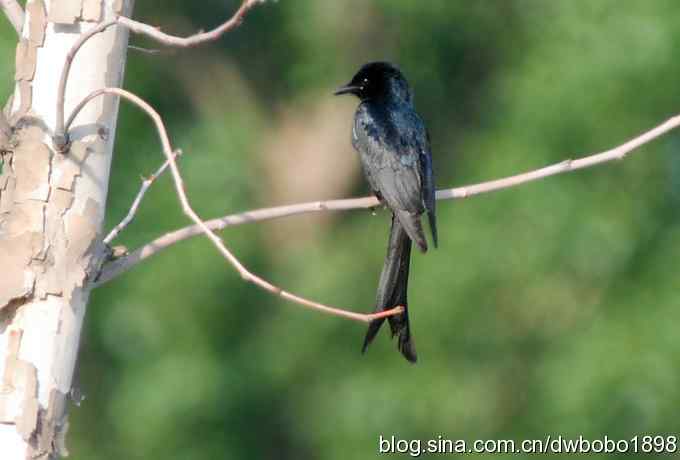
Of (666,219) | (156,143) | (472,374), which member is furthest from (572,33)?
(156,143)

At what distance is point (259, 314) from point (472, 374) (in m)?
1.70

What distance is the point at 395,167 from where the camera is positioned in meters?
4.15

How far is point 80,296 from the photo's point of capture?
98.8 inches

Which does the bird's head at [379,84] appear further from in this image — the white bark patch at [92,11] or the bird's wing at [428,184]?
the white bark patch at [92,11]

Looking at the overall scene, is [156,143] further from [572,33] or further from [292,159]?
[572,33]

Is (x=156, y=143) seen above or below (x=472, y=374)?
above

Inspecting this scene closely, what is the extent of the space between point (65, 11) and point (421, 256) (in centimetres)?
477

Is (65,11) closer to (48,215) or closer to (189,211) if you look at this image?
(48,215)

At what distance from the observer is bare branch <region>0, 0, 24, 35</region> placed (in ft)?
8.58

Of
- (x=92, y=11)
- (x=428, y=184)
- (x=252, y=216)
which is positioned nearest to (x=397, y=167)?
(x=428, y=184)

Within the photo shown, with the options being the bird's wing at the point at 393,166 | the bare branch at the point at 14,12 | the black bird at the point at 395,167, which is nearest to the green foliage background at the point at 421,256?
the black bird at the point at 395,167

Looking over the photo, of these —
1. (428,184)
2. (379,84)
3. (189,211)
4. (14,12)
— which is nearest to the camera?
(189,211)

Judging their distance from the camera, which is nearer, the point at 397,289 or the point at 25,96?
the point at 25,96

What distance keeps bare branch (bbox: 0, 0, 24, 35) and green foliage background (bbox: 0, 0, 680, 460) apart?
364cm
